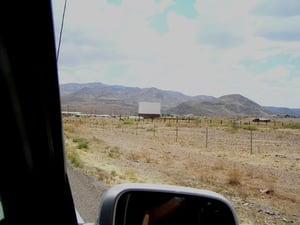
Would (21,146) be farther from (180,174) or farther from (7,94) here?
(180,174)

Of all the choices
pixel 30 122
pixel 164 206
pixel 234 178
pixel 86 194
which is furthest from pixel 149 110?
pixel 164 206

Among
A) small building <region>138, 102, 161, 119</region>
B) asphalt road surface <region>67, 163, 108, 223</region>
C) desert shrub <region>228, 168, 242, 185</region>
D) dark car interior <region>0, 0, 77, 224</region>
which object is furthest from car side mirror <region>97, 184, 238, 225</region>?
small building <region>138, 102, 161, 119</region>

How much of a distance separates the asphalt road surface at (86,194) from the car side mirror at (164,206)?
5894 mm

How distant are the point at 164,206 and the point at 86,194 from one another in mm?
10942

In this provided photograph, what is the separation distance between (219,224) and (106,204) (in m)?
0.59

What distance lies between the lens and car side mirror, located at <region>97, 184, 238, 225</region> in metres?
2.53

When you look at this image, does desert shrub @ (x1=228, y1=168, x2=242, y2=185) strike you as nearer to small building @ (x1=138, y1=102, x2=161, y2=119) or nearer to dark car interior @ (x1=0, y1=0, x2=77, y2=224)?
dark car interior @ (x1=0, y1=0, x2=77, y2=224)

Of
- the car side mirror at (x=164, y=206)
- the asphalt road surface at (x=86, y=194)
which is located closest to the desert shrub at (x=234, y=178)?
the asphalt road surface at (x=86, y=194)

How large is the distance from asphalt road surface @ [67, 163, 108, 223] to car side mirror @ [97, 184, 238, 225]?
19.3ft

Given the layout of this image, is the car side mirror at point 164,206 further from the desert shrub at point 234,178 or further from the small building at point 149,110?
the small building at point 149,110

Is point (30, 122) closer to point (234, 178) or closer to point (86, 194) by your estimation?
point (86, 194)

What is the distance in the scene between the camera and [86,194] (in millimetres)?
13266

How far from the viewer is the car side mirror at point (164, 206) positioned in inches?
99.7

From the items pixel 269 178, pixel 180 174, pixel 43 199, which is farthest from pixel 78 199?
pixel 269 178
